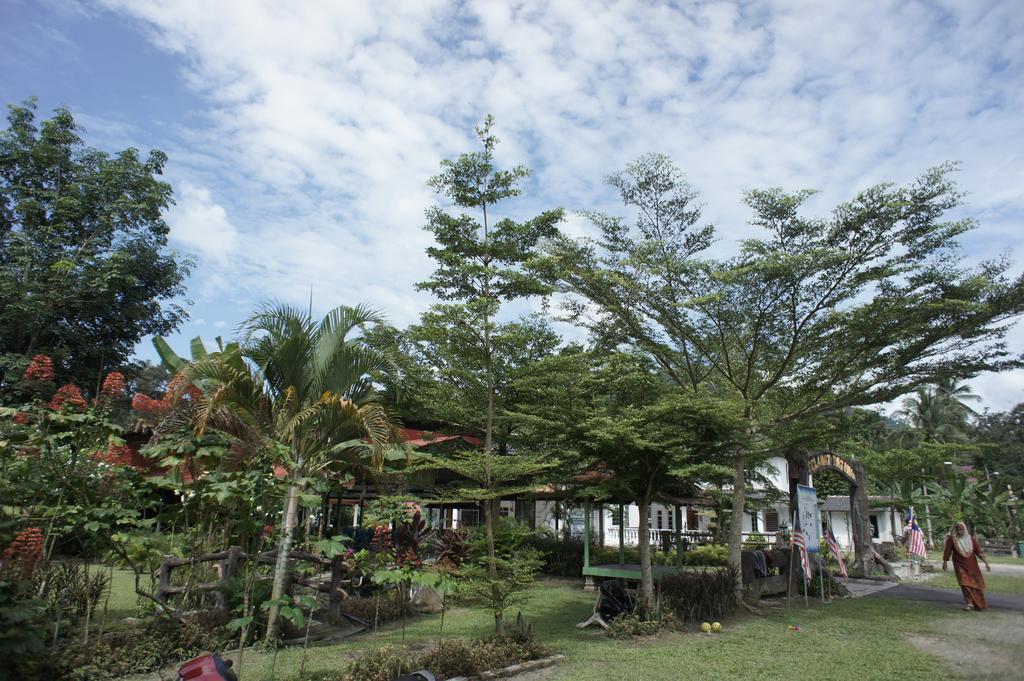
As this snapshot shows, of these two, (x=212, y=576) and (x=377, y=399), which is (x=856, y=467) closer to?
(x=377, y=399)

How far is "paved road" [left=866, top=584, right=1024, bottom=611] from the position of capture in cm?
1313

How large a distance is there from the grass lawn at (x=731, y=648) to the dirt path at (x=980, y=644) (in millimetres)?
239

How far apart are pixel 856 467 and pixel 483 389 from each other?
12.6 m

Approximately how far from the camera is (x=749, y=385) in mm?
14562

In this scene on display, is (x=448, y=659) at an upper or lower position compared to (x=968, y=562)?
lower

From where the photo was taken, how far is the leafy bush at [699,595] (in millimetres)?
10579

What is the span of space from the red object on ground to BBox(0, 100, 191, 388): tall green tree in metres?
15.9

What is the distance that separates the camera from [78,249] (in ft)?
57.4

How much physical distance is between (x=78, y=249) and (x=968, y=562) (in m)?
24.0

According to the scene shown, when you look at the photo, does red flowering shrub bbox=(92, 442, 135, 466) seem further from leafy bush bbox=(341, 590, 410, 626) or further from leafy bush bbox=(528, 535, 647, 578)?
leafy bush bbox=(528, 535, 647, 578)

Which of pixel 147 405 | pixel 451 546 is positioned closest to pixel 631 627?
pixel 451 546

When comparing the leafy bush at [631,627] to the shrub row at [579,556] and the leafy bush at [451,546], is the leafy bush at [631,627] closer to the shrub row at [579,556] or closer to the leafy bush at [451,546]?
the leafy bush at [451,546]

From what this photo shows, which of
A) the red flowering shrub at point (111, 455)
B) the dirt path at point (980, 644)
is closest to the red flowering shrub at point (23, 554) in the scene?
the red flowering shrub at point (111, 455)

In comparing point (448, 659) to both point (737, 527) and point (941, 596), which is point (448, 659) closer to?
point (737, 527)
